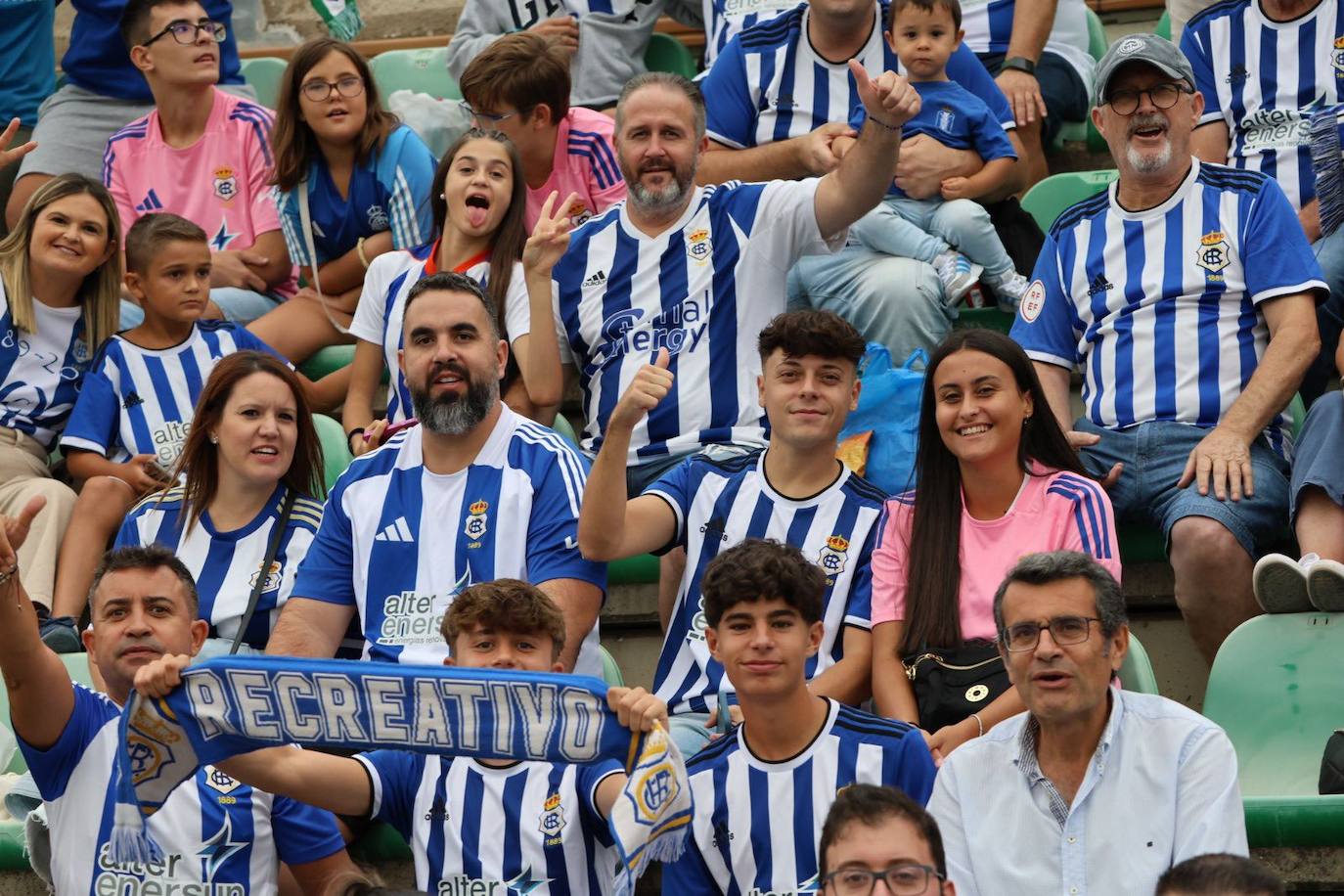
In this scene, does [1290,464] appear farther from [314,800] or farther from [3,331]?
[3,331]

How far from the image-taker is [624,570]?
4953mm

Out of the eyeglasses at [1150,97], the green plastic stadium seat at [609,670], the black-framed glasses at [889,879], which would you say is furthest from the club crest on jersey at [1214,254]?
the black-framed glasses at [889,879]

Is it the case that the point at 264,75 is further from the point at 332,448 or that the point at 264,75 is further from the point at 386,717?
the point at 386,717

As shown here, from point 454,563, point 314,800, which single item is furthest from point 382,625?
point 314,800

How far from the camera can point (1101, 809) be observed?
3.45 m

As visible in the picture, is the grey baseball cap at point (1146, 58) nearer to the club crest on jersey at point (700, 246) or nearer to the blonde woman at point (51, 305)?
the club crest on jersey at point (700, 246)

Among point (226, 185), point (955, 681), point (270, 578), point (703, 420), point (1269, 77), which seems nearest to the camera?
point (955, 681)

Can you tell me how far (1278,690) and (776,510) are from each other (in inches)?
43.7

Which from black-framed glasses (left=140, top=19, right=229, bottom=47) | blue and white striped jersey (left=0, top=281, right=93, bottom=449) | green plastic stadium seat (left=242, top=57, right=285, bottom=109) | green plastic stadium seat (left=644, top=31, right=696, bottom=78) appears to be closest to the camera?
blue and white striped jersey (left=0, top=281, right=93, bottom=449)

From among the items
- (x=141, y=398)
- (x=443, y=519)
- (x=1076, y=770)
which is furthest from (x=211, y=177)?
(x=1076, y=770)

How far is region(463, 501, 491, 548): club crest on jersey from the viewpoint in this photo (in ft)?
14.7

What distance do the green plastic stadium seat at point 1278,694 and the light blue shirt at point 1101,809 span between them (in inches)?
28.3

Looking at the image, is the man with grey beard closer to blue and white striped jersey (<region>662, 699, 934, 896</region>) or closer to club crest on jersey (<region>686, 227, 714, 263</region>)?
club crest on jersey (<region>686, 227, 714, 263</region>)

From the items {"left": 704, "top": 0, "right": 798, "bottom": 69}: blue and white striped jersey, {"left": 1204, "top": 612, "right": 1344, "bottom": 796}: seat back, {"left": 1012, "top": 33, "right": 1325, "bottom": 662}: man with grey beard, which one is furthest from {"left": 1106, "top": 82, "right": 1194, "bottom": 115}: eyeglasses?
{"left": 704, "top": 0, "right": 798, "bottom": 69}: blue and white striped jersey
